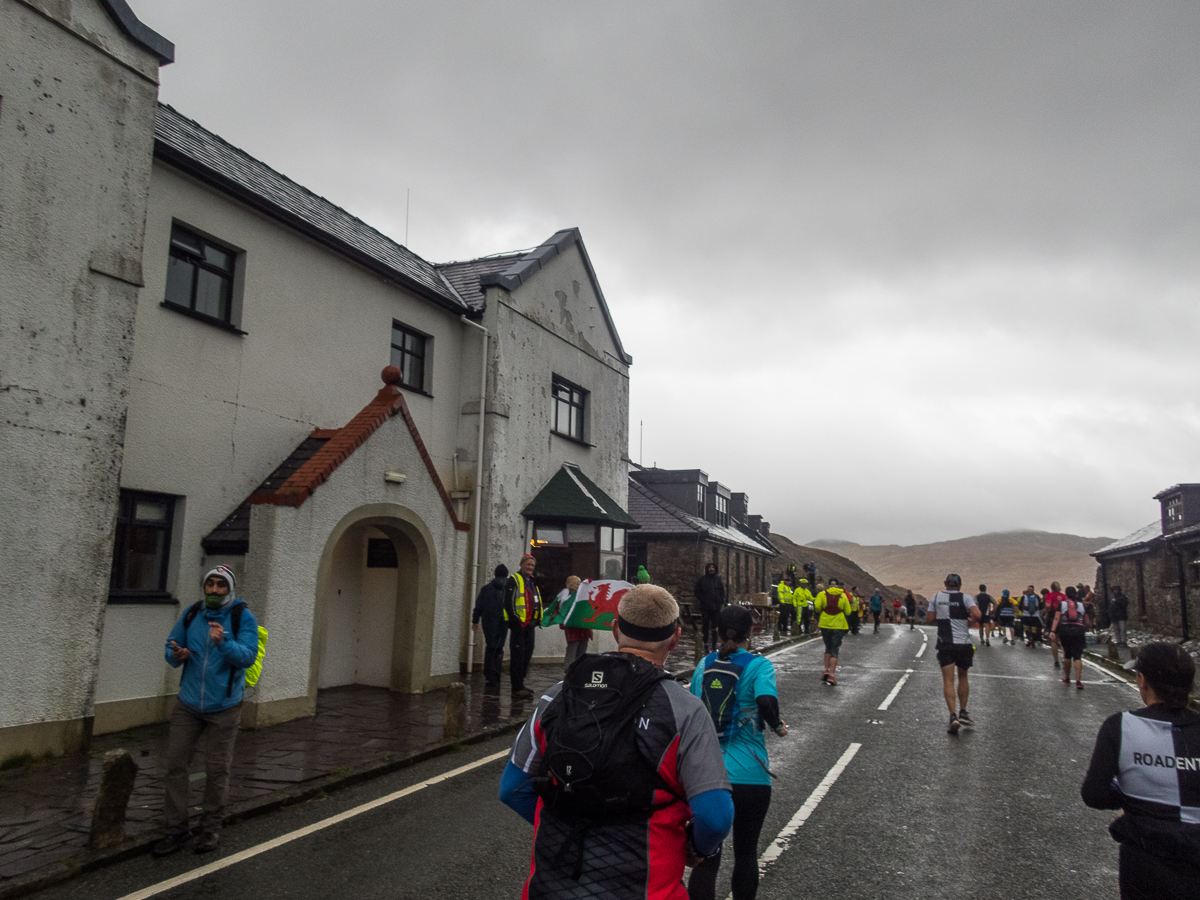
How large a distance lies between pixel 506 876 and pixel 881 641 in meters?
23.5

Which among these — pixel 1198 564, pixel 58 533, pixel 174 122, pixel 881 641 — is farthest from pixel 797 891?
pixel 1198 564

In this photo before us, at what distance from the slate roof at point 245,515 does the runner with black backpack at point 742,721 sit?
7.34 metres

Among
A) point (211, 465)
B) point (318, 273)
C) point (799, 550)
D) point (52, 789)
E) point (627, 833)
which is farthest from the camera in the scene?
point (799, 550)

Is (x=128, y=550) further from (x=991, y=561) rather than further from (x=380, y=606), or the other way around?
(x=991, y=561)

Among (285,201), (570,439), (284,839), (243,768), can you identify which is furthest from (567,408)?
(284,839)

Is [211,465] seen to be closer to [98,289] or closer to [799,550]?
[98,289]

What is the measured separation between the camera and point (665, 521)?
33.7 metres

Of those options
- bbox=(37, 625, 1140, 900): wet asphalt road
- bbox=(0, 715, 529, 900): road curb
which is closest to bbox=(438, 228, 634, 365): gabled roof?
bbox=(0, 715, 529, 900): road curb

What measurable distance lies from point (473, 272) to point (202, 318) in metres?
7.90

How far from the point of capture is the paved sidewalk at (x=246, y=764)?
18.8 ft

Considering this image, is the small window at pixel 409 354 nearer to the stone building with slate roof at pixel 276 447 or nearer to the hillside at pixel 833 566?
the stone building with slate roof at pixel 276 447

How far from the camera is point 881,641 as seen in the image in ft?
86.3

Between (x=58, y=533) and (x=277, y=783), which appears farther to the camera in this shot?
(x=58, y=533)

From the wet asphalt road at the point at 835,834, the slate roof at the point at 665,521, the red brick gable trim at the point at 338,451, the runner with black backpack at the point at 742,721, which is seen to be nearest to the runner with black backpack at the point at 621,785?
the runner with black backpack at the point at 742,721
